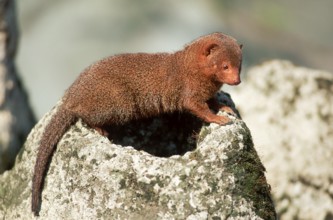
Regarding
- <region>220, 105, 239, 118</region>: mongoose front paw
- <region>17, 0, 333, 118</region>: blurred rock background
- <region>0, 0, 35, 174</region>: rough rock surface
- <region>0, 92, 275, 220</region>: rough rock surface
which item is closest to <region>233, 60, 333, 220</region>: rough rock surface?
<region>220, 105, 239, 118</region>: mongoose front paw

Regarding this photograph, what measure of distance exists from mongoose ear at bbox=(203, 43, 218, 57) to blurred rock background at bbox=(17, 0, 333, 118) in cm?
557

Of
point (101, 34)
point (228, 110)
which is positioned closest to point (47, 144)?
point (228, 110)

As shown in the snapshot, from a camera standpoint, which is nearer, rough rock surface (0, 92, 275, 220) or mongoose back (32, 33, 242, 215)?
rough rock surface (0, 92, 275, 220)

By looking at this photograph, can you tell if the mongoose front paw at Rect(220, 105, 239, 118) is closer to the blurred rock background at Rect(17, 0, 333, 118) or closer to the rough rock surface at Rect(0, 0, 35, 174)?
the rough rock surface at Rect(0, 0, 35, 174)

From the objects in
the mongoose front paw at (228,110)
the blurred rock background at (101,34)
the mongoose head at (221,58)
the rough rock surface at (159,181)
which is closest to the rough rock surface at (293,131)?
the mongoose front paw at (228,110)

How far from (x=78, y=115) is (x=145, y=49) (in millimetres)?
6217

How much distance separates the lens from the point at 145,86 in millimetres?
6402

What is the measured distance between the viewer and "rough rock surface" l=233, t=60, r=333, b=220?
314 inches

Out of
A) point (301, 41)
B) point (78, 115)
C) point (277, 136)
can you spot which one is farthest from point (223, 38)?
point (301, 41)

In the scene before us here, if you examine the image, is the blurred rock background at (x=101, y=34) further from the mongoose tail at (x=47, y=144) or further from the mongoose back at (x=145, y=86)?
the mongoose tail at (x=47, y=144)

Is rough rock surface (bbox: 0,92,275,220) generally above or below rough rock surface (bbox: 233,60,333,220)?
above

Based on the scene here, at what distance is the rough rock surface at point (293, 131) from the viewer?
798cm

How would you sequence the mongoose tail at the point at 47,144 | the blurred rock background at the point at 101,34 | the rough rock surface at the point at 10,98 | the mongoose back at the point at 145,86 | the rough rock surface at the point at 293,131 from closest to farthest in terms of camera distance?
the mongoose tail at the point at 47,144 < the mongoose back at the point at 145,86 < the rough rock surface at the point at 10,98 < the rough rock surface at the point at 293,131 < the blurred rock background at the point at 101,34

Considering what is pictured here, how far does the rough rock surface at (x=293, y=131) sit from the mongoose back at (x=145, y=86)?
159cm
